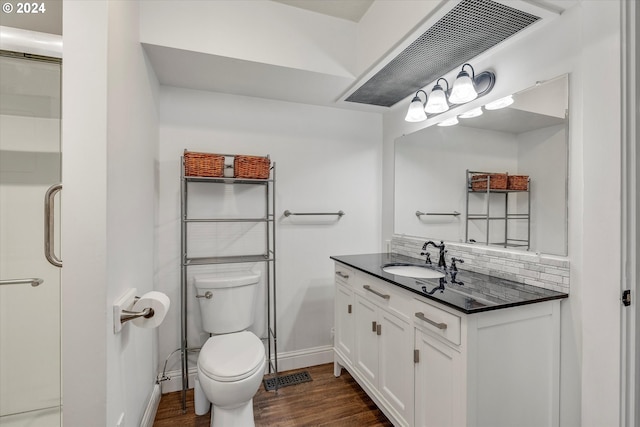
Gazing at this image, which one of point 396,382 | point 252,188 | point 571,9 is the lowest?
point 396,382

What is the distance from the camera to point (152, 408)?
72.2 inches

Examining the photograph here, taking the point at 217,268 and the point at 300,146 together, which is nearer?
the point at 217,268

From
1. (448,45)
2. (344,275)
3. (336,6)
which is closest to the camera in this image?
(448,45)

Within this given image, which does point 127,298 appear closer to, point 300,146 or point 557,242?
point 300,146

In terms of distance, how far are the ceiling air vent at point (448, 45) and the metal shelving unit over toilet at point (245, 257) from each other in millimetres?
1047

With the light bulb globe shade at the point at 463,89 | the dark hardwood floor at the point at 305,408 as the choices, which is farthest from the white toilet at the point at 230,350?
the light bulb globe shade at the point at 463,89

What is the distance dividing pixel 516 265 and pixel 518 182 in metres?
0.44

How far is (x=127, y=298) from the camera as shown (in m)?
1.30

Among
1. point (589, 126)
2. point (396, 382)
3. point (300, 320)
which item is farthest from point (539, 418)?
point (300, 320)

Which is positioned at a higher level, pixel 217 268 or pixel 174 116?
pixel 174 116

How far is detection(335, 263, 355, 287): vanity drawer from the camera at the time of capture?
82.0 inches

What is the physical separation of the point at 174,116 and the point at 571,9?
7.66 ft
